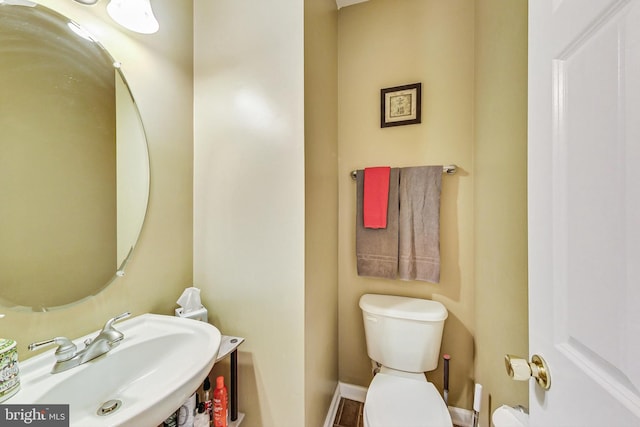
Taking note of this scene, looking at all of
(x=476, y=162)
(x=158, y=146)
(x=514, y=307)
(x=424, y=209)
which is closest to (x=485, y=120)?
(x=476, y=162)

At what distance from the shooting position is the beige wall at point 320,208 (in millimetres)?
1091

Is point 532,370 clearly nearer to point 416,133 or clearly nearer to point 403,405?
point 403,405

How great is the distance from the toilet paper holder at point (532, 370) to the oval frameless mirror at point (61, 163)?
49.2 inches

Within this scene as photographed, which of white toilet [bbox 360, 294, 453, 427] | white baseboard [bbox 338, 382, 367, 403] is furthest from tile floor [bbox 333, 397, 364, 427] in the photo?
white toilet [bbox 360, 294, 453, 427]

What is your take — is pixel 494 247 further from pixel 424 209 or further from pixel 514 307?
pixel 424 209

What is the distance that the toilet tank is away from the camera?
1.25m

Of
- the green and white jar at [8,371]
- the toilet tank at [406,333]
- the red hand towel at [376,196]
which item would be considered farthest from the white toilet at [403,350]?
the green and white jar at [8,371]

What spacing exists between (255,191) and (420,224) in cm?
95

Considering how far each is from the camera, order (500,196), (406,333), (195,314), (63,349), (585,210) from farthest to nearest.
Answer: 1. (406,333)
2. (195,314)
3. (500,196)
4. (63,349)
5. (585,210)

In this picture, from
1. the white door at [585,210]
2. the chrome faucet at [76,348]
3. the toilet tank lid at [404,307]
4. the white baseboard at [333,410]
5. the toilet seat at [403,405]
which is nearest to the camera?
the white door at [585,210]

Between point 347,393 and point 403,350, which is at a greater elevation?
point 403,350

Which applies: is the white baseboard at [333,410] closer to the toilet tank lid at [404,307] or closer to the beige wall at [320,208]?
the beige wall at [320,208]

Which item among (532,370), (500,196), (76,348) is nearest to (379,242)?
(500,196)

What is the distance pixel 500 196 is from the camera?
37.6 inches
